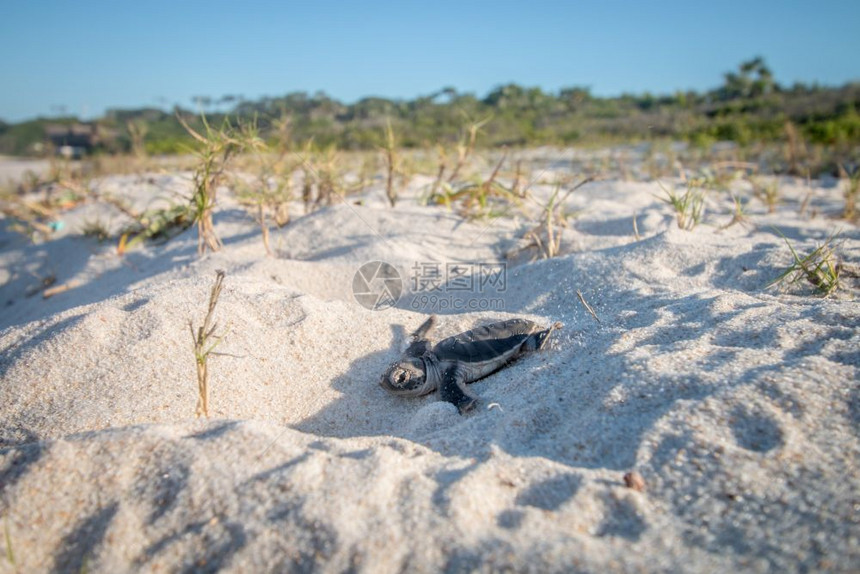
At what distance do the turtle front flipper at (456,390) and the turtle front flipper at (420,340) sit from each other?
18cm

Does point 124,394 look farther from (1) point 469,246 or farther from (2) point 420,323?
(1) point 469,246

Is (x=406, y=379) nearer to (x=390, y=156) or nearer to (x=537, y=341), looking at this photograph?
(x=537, y=341)

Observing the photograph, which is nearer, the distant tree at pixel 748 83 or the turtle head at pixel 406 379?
the turtle head at pixel 406 379

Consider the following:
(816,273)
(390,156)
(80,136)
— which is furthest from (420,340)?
(80,136)

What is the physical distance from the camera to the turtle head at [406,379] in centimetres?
169

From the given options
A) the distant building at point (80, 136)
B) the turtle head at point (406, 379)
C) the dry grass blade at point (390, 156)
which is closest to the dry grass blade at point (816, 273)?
the turtle head at point (406, 379)

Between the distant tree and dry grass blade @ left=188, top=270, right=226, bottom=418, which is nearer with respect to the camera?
dry grass blade @ left=188, top=270, right=226, bottom=418

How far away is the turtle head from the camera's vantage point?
66.4 inches

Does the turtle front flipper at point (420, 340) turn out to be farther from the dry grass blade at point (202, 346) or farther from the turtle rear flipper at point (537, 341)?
the dry grass blade at point (202, 346)

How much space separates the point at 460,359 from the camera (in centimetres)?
177

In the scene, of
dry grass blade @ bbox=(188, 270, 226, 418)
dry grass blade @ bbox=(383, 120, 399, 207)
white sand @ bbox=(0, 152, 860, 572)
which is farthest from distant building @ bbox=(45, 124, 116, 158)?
dry grass blade @ bbox=(188, 270, 226, 418)

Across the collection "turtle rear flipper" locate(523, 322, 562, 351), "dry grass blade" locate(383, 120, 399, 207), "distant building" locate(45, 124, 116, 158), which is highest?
"distant building" locate(45, 124, 116, 158)

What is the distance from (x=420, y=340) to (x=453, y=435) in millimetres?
655

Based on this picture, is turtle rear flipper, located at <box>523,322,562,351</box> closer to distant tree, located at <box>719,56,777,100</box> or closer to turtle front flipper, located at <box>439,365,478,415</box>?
turtle front flipper, located at <box>439,365,478,415</box>
